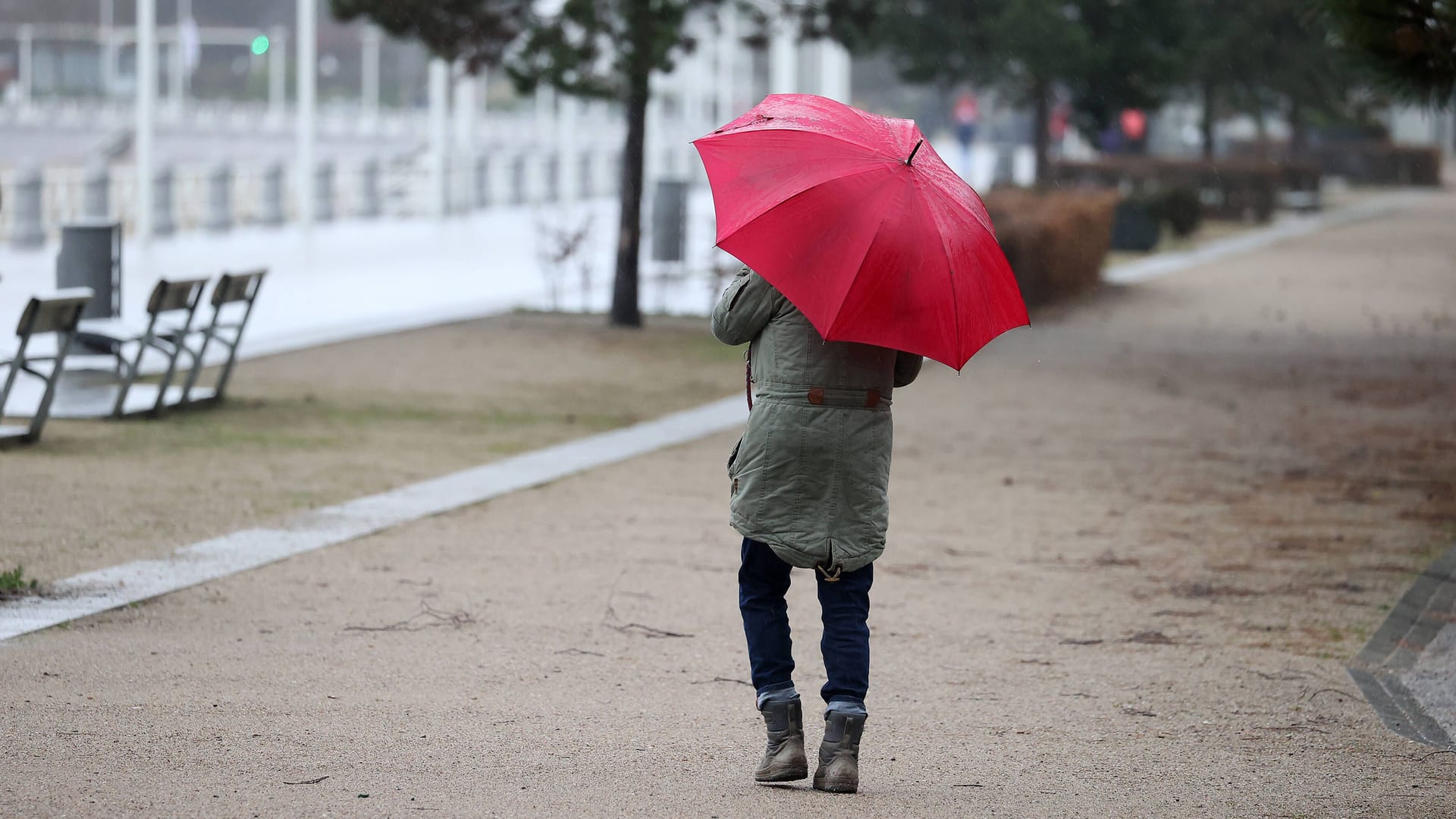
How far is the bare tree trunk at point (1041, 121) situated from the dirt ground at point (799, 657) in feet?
65.7

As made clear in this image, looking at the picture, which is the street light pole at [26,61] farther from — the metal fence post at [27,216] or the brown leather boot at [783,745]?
the brown leather boot at [783,745]

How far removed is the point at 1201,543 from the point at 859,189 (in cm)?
439

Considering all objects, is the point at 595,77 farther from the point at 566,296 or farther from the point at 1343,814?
the point at 1343,814

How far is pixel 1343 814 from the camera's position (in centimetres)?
423

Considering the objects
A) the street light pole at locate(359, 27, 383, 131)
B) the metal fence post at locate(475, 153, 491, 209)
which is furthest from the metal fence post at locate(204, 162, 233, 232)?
the street light pole at locate(359, 27, 383, 131)

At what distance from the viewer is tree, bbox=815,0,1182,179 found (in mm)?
26766

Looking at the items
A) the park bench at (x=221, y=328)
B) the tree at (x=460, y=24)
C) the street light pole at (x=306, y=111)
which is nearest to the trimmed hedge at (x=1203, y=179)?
the street light pole at (x=306, y=111)

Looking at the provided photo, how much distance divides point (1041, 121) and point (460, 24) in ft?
57.4

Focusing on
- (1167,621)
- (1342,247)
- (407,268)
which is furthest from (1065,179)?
(1167,621)

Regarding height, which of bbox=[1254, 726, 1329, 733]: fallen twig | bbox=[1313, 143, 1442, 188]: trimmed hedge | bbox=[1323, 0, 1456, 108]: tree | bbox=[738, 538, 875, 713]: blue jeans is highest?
bbox=[1313, 143, 1442, 188]: trimmed hedge

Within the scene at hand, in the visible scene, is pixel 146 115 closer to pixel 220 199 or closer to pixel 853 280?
pixel 220 199

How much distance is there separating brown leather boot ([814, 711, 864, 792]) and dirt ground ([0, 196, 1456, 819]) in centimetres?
6

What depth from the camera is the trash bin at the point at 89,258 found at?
451 inches

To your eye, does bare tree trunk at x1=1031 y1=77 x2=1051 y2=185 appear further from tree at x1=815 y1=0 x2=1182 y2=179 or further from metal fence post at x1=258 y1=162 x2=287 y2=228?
metal fence post at x1=258 y1=162 x2=287 y2=228
